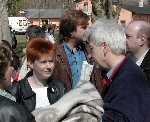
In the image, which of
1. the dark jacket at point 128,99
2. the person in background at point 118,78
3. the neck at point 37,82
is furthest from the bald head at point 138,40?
the dark jacket at point 128,99

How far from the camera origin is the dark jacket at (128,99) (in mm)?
2219

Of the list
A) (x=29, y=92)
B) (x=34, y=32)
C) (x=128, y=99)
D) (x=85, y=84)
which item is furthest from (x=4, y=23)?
(x=128, y=99)

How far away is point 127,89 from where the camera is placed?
228cm

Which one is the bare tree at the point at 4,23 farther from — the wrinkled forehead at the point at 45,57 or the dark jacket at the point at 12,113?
the dark jacket at the point at 12,113

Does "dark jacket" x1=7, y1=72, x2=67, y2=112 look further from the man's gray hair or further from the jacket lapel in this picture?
the jacket lapel

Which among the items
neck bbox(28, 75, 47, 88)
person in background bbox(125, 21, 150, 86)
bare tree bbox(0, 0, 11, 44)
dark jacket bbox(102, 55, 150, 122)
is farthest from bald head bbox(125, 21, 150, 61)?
bare tree bbox(0, 0, 11, 44)

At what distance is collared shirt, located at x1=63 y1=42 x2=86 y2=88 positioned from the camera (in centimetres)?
407

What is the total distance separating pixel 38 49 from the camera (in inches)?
135

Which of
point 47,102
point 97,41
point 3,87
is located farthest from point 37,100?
point 97,41

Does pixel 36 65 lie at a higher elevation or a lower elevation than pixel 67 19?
lower

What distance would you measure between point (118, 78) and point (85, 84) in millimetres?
248

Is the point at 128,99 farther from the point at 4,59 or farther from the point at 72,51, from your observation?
the point at 72,51

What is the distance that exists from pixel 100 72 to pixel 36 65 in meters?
1.04

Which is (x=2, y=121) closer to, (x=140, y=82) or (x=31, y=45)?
(x=140, y=82)
